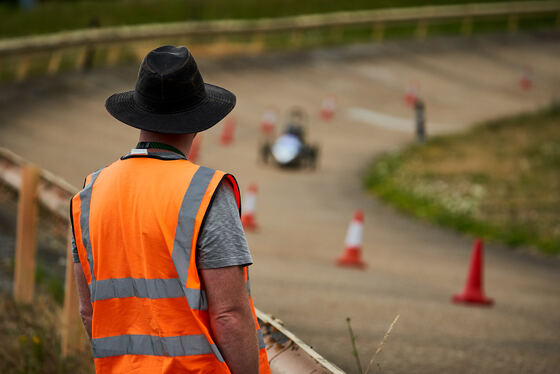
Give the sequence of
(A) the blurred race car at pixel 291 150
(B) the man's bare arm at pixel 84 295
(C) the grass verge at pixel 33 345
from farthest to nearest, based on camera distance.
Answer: (A) the blurred race car at pixel 291 150, (C) the grass verge at pixel 33 345, (B) the man's bare arm at pixel 84 295

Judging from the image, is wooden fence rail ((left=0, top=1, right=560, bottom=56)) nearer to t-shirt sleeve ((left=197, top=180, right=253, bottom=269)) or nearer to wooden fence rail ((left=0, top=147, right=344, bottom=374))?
wooden fence rail ((left=0, top=147, right=344, bottom=374))

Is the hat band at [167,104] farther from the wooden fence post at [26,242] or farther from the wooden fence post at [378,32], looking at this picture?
the wooden fence post at [378,32]

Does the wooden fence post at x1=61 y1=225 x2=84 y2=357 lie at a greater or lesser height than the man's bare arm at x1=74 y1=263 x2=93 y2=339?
lesser

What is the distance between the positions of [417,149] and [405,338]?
14984 millimetres

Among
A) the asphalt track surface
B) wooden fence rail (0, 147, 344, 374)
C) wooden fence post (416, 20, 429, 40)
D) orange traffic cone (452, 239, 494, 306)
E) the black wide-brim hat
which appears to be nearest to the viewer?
the black wide-brim hat

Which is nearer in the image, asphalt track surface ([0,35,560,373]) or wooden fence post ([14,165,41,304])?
wooden fence post ([14,165,41,304])

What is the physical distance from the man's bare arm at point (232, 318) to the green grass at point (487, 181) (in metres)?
11.8

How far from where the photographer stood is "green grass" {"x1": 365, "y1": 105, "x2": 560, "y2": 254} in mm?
15117

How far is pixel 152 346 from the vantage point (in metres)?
2.71

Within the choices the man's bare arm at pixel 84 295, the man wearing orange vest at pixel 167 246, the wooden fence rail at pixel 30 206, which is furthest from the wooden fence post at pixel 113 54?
the man wearing orange vest at pixel 167 246

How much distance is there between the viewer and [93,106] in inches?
861

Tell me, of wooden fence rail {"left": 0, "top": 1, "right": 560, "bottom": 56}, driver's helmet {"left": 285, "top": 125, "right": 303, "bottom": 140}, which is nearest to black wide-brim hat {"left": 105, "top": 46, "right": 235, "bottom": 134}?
driver's helmet {"left": 285, "top": 125, "right": 303, "bottom": 140}

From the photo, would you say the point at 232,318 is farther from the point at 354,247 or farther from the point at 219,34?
the point at 219,34

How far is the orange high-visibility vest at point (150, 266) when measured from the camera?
2609mm
